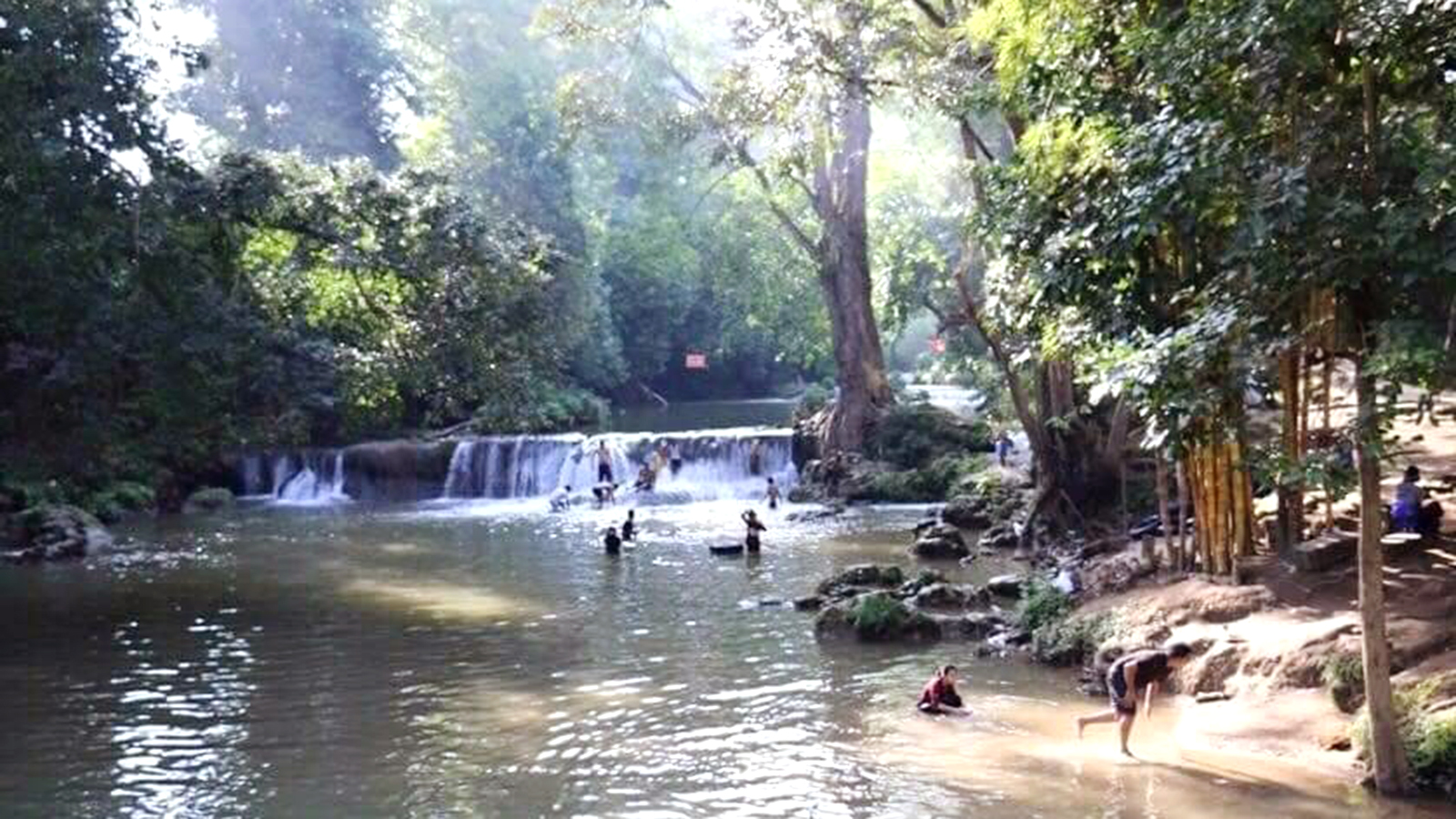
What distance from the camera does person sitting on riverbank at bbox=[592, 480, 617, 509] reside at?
3186cm

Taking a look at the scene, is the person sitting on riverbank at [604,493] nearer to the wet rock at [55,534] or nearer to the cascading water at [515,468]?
the cascading water at [515,468]

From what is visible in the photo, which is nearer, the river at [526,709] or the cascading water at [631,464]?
the river at [526,709]

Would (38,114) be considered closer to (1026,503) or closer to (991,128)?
(1026,503)

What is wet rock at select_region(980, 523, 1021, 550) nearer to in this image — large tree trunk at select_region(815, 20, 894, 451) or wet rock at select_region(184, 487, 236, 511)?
large tree trunk at select_region(815, 20, 894, 451)

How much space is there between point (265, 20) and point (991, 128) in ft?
90.8

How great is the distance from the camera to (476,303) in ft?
68.6

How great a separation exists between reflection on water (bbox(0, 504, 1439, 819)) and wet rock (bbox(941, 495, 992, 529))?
434 cm

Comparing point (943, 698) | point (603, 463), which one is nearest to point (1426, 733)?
point (943, 698)

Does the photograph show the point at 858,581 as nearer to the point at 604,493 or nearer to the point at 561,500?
the point at 604,493

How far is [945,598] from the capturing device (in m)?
17.8

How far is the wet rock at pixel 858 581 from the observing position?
→ 18250 mm

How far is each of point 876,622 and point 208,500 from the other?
22.8 metres

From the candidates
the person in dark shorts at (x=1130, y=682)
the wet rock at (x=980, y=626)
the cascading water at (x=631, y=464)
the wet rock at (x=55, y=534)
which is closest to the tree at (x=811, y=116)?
the cascading water at (x=631, y=464)

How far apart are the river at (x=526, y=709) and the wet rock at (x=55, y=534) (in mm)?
1419
